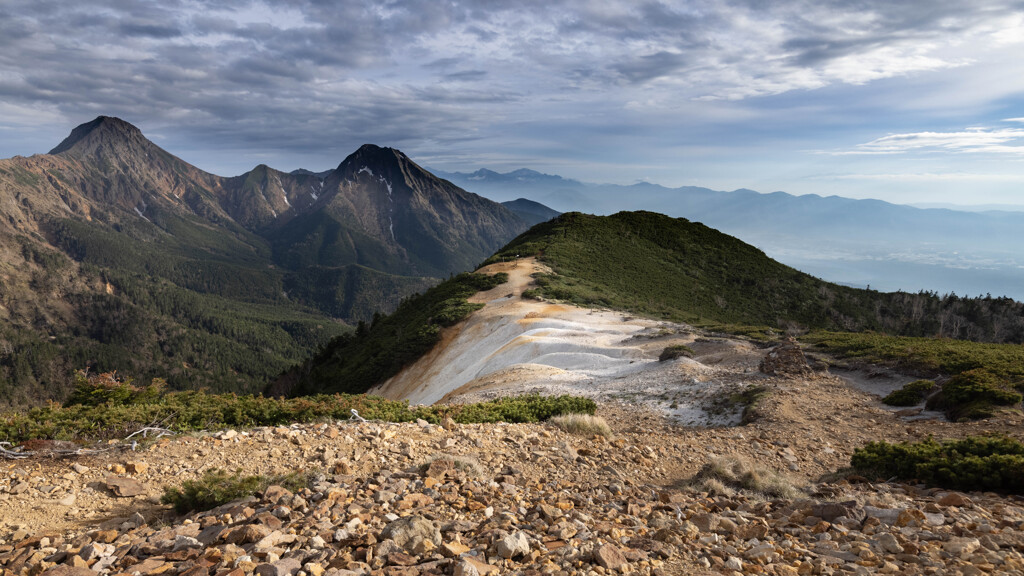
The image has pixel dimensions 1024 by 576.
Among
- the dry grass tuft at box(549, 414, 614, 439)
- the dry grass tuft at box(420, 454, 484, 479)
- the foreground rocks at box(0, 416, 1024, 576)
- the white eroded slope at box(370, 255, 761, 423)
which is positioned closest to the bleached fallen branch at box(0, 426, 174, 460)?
the foreground rocks at box(0, 416, 1024, 576)

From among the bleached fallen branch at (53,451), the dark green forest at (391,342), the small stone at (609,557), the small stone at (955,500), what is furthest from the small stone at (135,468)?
the dark green forest at (391,342)

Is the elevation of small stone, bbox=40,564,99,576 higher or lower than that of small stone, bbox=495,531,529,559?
lower

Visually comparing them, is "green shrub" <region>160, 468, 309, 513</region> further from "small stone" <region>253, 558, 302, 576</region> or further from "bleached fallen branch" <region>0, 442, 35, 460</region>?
"bleached fallen branch" <region>0, 442, 35, 460</region>

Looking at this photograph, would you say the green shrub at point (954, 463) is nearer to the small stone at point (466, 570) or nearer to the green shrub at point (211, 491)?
the small stone at point (466, 570)

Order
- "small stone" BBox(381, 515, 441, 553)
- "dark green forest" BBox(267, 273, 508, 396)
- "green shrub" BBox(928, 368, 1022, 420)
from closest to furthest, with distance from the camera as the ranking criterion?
"small stone" BBox(381, 515, 441, 553) < "green shrub" BBox(928, 368, 1022, 420) < "dark green forest" BBox(267, 273, 508, 396)

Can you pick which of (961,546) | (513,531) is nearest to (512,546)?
(513,531)

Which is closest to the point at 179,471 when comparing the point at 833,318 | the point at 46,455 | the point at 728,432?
the point at 46,455
